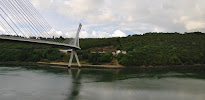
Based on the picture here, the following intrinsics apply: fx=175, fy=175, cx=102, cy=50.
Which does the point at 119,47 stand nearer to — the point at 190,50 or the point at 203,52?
the point at 190,50

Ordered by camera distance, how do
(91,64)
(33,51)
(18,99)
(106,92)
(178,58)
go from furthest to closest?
(33,51), (178,58), (91,64), (106,92), (18,99)

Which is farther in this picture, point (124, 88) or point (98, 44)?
point (98, 44)

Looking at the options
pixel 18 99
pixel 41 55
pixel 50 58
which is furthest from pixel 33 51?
pixel 18 99

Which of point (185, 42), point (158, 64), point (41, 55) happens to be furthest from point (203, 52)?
point (41, 55)

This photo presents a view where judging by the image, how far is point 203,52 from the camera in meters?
35.8

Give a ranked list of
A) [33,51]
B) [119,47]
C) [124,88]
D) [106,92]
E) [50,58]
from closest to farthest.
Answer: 1. [106,92]
2. [124,88]
3. [50,58]
4. [33,51]
5. [119,47]

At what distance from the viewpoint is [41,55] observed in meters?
36.2

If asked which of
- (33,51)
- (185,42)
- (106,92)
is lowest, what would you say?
(106,92)

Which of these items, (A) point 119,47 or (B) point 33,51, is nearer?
(B) point 33,51

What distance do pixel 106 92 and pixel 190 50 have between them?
29.5 metres

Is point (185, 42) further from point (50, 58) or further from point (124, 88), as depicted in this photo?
point (124, 88)

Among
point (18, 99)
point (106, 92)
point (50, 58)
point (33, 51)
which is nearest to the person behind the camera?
point (18, 99)

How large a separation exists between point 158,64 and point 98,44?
1758 centimetres

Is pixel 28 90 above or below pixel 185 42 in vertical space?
below
